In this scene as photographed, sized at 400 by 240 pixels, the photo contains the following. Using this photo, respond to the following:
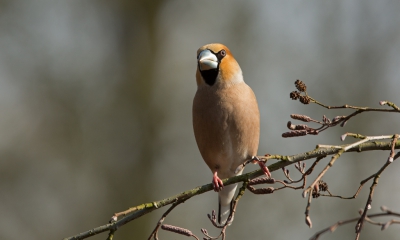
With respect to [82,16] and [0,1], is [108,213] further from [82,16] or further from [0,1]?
[0,1]

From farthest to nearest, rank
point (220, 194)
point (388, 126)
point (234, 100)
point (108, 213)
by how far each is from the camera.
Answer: point (108, 213)
point (388, 126)
point (220, 194)
point (234, 100)

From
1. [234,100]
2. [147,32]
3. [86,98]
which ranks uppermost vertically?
[147,32]

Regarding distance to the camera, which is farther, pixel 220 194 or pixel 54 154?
pixel 54 154

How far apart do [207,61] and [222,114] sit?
45 centimetres

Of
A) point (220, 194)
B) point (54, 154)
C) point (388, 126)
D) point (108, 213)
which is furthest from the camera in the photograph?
point (54, 154)

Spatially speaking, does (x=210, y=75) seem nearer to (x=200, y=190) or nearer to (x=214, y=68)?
(x=214, y=68)

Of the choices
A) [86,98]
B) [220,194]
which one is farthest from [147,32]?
[220,194]

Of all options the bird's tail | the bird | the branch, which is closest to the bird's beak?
the bird

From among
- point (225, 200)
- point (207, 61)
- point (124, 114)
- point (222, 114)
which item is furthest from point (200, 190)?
point (124, 114)

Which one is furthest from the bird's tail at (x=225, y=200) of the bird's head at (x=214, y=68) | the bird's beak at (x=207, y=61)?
the bird's beak at (x=207, y=61)

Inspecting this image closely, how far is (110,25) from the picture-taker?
12.3 metres

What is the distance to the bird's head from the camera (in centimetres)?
419

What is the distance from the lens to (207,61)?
13.7 feet

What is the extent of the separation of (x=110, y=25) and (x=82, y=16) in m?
0.64
